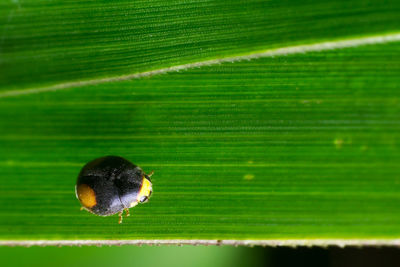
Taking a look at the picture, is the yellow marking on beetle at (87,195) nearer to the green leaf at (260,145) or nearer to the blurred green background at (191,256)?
the green leaf at (260,145)

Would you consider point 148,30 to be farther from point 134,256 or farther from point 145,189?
point 134,256

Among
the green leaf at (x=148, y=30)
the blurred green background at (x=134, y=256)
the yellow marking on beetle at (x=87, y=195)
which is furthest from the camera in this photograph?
the blurred green background at (x=134, y=256)

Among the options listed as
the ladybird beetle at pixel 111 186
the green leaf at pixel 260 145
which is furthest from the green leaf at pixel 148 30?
the ladybird beetle at pixel 111 186

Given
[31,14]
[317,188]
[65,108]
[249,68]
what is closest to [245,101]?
[249,68]

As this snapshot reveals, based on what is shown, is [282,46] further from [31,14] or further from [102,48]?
[31,14]

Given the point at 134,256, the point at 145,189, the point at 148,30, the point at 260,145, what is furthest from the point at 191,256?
the point at 148,30

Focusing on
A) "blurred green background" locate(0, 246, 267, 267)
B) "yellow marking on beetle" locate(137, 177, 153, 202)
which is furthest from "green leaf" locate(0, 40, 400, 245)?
"blurred green background" locate(0, 246, 267, 267)

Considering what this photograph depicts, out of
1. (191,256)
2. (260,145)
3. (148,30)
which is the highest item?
(148,30)

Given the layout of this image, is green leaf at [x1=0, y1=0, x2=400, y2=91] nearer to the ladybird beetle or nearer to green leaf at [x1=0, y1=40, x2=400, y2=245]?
green leaf at [x1=0, y1=40, x2=400, y2=245]
